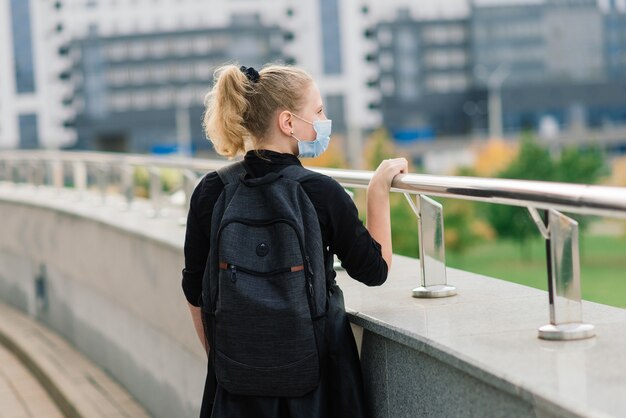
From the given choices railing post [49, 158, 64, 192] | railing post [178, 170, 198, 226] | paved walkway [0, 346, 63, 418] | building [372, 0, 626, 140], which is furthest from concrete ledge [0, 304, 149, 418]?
building [372, 0, 626, 140]

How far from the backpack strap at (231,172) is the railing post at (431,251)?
628 mm

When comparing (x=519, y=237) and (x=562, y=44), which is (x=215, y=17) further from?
(x=519, y=237)

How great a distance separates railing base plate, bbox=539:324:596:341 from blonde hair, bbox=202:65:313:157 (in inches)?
35.8

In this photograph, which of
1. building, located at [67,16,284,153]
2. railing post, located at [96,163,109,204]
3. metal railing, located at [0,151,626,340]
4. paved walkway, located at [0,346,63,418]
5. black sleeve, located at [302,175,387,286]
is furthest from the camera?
building, located at [67,16,284,153]

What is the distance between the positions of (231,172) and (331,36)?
127 meters

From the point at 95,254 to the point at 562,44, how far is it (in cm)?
13069

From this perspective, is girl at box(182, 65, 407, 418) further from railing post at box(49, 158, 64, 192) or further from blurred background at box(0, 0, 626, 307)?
blurred background at box(0, 0, 626, 307)

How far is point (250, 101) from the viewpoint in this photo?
10.1 feet

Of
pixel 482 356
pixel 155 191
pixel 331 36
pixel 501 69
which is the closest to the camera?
pixel 482 356

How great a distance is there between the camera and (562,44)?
133 meters

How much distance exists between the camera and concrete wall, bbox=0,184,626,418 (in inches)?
94.7

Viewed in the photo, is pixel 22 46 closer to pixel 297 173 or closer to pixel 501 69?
pixel 501 69

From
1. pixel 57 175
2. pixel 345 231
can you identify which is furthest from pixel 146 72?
pixel 345 231

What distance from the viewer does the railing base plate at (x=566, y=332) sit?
8.81 ft
